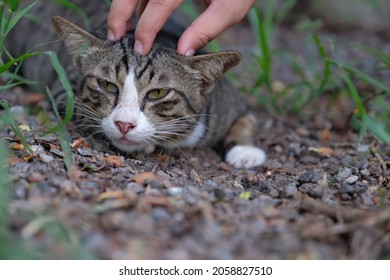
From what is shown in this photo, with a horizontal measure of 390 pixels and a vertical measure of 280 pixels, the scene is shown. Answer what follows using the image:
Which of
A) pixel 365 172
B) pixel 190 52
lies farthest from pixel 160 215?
pixel 365 172

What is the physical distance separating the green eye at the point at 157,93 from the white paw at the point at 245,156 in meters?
0.66

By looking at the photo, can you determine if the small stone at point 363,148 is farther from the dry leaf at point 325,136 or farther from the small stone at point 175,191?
the small stone at point 175,191

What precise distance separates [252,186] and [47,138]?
3.38 ft

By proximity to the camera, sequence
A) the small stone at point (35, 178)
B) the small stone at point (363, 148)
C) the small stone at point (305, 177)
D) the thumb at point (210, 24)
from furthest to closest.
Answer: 1. the small stone at point (363, 148)
2. the small stone at point (305, 177)
3. the thumb at point (210, 24)
4. the small stone at point (35, 178)

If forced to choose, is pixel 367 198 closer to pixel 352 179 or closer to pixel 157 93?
pixel 352 179

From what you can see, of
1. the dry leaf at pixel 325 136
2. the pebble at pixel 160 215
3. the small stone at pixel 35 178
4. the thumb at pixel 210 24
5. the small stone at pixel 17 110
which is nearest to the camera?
the pebble at pixel 160 215

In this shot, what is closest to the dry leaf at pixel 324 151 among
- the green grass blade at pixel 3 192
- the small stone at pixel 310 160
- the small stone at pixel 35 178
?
the small stone at pixel 310 160

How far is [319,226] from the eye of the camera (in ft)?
6.17

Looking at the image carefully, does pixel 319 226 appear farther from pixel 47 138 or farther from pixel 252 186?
pixel 47 138

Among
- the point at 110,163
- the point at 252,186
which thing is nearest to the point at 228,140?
the point at 252,186

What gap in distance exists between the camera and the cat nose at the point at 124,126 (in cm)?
256

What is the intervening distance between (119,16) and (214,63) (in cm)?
53

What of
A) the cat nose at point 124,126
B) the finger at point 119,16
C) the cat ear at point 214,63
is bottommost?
the cat nose at point 124,126

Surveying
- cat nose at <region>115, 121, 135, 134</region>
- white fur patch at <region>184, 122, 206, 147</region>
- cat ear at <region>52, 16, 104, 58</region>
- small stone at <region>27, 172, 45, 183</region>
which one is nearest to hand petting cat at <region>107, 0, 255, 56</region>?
cat ear at <region>52, 16, 104, 58</region>
